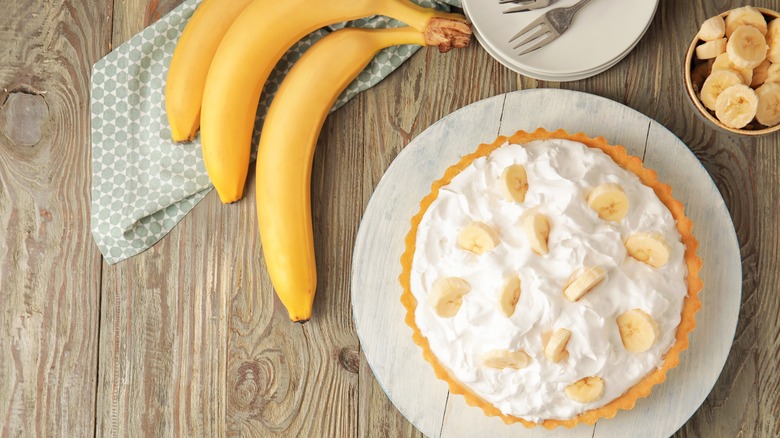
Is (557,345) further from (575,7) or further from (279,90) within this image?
(279,90)

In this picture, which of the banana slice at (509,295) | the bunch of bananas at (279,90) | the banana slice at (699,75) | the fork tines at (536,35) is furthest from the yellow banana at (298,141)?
the banana slice at (699,75)

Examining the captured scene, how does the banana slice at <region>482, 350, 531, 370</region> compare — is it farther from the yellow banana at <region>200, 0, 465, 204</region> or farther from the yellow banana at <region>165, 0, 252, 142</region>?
the yellow banana at <region>165, 0, 252, 142</region>

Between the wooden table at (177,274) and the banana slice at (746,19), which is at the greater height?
the banana slice at (746,19)

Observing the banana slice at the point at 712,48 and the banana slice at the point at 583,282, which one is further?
the banana slice at the point at 712,48

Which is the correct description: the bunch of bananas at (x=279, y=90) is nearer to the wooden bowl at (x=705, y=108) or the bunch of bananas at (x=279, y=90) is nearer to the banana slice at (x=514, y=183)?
the banana slice at (x=514, y=183)

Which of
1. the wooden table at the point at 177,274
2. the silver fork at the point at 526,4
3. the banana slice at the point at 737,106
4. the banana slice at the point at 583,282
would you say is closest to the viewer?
the banana slice at the point at 583,282

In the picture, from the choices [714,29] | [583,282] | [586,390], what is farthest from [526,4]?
[586,390]

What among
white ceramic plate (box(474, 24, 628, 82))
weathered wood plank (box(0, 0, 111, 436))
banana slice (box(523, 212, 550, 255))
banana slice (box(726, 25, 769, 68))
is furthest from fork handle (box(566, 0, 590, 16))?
weathered wood plank (box(0, 0, 111, 436))
